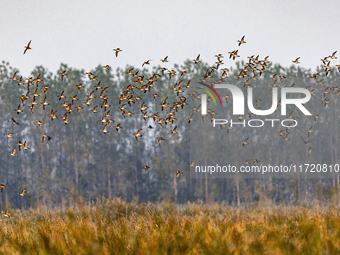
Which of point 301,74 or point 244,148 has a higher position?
point 301,74

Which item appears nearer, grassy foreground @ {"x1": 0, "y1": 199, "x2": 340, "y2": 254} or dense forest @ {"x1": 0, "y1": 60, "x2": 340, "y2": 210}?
grassy foreground @ {"x1": 0, "y1": 199, "x2": 340, "y2": 254}

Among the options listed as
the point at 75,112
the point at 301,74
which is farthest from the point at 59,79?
the point at 301,74

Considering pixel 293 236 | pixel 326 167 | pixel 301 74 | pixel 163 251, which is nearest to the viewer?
pixel 163 251

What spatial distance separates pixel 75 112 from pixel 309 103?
25342 mm

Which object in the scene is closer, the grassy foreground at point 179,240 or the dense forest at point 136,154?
the grassy foreground at point 179,240

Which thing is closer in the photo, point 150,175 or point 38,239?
point 38,239

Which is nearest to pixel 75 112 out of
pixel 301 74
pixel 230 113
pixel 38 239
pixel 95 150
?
pixel 95 150

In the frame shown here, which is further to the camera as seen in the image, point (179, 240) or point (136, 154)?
point (136, 154)

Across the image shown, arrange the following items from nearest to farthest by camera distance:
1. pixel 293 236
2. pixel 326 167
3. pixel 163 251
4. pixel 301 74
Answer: pixel 163 251 < pixel 293 236 < pixel 326 167 < pixel 301 74

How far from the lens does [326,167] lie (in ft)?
163

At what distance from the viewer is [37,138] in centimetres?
5028

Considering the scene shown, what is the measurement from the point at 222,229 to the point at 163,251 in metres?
1.67

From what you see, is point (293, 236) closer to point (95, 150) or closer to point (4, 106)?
point (95, 150)

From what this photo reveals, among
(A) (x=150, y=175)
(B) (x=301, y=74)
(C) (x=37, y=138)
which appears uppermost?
(B) (x=301, y=74)
